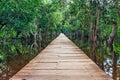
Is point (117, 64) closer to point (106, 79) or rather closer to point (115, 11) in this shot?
point (115, 11)

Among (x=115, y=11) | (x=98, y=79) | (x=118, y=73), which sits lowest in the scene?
(x=118, y=73)

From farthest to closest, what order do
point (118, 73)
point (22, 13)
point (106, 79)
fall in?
point (22, 13) → point (118, 73) → point (106, 79)

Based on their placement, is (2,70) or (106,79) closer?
(106,79)

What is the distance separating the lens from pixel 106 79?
4.40 m

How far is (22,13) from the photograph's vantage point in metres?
13.2

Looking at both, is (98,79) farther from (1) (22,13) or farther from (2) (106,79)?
(1) (22,13)

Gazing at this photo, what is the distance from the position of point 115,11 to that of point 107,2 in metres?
0.98

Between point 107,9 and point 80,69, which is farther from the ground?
point 107,9

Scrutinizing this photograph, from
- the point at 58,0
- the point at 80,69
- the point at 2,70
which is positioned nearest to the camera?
the point at 80,69

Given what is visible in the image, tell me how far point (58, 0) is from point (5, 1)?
12.1 feet

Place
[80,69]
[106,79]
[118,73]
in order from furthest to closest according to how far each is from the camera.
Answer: [118,73], [80,69], [106,79]

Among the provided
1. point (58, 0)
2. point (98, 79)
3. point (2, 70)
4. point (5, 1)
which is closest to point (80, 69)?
point (98, 79)

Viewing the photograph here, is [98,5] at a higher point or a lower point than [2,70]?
higher

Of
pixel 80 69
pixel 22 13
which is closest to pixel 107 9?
pixel 22 13
